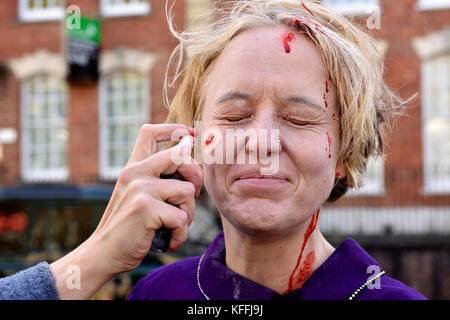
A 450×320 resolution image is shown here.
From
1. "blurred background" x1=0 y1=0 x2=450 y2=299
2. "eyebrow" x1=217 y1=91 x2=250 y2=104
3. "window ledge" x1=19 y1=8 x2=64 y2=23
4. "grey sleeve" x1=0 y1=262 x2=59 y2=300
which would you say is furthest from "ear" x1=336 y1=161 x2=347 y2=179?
"window ledge" x1=19 y1=8 x2=64 y2=23

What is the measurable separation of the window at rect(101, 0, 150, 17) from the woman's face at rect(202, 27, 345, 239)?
36.8ft

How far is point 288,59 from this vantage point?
1.44 m

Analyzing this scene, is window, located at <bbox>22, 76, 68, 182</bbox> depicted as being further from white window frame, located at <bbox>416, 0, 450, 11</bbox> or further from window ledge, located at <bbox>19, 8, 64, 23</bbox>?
white window frame, located at <bbox>416, 0, 450, 11</bbox>

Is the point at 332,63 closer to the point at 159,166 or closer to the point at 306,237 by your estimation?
the point at 306,237

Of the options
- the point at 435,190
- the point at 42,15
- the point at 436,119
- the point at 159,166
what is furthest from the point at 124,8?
the point at 159,166

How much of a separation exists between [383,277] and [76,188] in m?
4.65

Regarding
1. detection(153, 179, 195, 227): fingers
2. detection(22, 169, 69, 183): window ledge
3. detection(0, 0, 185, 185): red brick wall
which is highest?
detection(0, 0, 185, 185): red brick wall

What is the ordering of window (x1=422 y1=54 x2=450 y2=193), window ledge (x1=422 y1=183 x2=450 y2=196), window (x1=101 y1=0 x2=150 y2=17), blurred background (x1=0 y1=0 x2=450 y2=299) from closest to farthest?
blurred background (x1=0 y1=0 x2=450 y2=299) → window ledge (x1=422 y1=183 x2=450 y2=196) → window (x1=422 y1=54 x2=450 y2=193) → window (x1=101 y1=0 x2=150 y2=17)

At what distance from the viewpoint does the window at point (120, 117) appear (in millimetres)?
12273

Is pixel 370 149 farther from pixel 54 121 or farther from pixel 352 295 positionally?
pixel 54 121

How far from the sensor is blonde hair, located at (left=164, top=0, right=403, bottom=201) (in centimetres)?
152

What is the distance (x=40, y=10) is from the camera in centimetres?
1275

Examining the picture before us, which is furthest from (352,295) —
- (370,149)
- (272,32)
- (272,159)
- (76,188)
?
(76,188)
